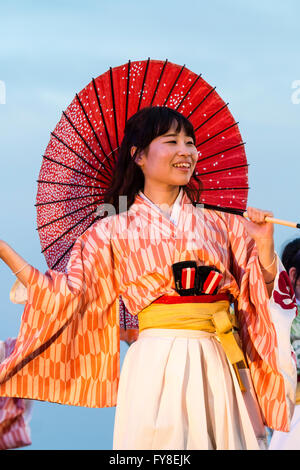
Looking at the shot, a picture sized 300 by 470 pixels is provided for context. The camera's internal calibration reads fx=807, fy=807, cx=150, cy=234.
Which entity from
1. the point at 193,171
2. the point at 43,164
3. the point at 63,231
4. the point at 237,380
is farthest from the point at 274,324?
the point at 43,164

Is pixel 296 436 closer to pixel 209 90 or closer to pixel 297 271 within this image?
pixel 297 271

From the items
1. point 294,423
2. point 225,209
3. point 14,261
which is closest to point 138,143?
point 225,209

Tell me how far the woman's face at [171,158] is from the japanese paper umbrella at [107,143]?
281mm

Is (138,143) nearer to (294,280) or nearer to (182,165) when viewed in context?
(182,165)

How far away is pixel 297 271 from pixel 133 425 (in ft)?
6.19

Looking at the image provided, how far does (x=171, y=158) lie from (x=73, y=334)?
78 centimetres

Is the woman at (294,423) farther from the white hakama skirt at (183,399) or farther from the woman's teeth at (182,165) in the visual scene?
the woman's teeth at (182,165)

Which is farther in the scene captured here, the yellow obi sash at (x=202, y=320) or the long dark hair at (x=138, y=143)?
the long dark hair at (x=138, y=143)

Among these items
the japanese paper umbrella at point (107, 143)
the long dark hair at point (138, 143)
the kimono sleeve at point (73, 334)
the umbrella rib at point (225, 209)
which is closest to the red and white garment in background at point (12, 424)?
the japanese paper umbrella at point (107, 143)

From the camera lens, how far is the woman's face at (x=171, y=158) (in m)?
3.13

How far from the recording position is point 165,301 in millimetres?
2975

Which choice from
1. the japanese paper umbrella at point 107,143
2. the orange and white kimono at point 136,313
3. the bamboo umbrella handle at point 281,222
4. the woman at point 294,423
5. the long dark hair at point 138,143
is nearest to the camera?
the bamboo umbrella handle at point 281,222

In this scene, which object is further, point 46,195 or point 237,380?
point 46,195

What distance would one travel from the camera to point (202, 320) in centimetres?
293
